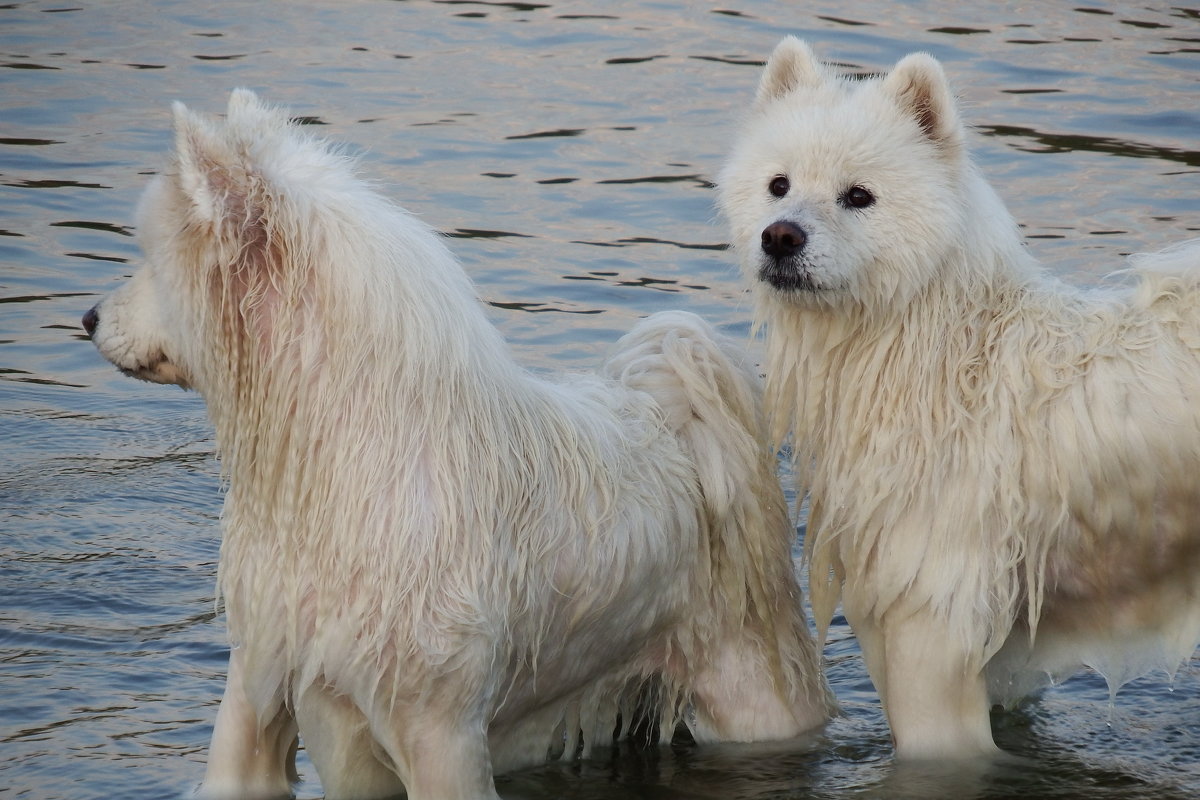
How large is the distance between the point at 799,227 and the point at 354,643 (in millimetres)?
1642

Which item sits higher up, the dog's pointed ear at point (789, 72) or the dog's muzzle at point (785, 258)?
the dog's pointed ear at point (789, 72)

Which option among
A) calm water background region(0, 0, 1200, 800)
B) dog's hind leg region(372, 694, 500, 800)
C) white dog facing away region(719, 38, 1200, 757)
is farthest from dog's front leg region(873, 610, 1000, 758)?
dog's hind leg region(372, 694, 500, 800)

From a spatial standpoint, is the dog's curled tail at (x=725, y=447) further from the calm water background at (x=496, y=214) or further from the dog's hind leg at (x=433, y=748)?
the dog's hind leg at (x=433, y=748)

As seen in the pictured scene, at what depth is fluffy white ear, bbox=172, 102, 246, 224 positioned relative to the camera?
404 centimetres

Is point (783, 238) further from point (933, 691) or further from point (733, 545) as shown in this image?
point (933, 691)

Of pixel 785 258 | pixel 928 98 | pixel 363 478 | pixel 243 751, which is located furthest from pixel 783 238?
pixel 243 751

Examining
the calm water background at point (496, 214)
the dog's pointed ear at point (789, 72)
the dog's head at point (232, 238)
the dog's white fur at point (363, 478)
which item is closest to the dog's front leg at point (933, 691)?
the calm water background at point (496, 214)

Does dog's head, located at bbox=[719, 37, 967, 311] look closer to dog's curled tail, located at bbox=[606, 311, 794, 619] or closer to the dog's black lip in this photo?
the dog's black lip

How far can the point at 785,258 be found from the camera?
15.6 feet

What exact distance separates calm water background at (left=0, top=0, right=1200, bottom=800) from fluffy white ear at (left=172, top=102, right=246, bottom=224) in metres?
1.86

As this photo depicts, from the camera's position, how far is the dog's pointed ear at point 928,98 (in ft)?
15.8

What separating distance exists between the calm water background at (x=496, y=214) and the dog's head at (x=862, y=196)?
0.72m

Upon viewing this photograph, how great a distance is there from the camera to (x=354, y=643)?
4.28m

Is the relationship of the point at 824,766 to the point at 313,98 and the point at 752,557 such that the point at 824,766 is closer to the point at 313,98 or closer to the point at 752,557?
the point at 752,557
